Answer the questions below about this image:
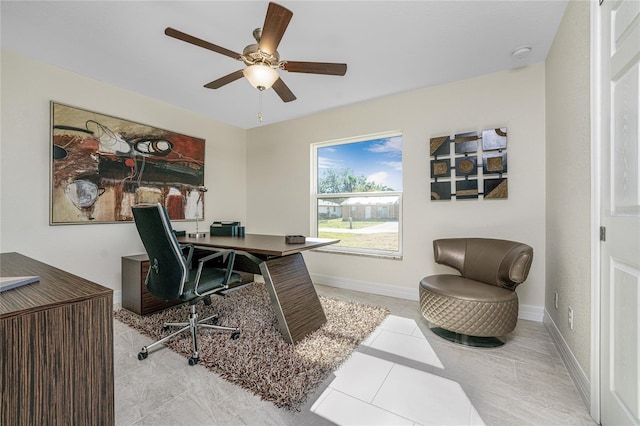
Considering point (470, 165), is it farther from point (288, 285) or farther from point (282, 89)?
point (288, 285)

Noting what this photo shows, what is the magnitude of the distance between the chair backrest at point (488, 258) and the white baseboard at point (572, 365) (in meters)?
0.45

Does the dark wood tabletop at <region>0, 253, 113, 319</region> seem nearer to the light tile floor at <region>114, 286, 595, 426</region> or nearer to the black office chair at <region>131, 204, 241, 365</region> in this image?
the black office chair at <region>131, 204, 241, 365</region>

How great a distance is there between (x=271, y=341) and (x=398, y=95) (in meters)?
3.12

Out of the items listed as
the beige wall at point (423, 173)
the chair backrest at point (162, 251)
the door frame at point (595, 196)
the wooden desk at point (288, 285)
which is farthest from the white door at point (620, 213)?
the chair backrest at point (162, 251)

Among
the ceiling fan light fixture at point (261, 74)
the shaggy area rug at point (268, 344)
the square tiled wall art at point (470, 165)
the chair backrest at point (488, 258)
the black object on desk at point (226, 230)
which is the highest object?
the ceiling fan light fixture at point (261, 74)

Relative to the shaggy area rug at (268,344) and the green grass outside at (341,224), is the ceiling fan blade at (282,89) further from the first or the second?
the shaggy area rug at (268,344)

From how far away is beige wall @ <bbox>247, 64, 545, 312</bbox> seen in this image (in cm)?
259

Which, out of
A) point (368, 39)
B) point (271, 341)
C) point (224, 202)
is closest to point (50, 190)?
point (224, 202)

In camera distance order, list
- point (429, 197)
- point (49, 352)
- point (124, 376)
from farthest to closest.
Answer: point (429, 197)
point (124, 376)
point (49, 352)

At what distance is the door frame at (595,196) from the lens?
137 centimetres

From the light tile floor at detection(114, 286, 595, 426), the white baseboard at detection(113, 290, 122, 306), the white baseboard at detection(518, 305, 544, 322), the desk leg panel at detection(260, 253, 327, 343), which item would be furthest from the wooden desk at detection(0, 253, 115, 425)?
the white baseboard at detection(518, 305, 544, 322)

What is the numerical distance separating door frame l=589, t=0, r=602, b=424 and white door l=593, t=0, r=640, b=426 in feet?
0.10

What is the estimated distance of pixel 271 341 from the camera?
6.97 ft

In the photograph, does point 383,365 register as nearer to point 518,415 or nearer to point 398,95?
point 518,415
